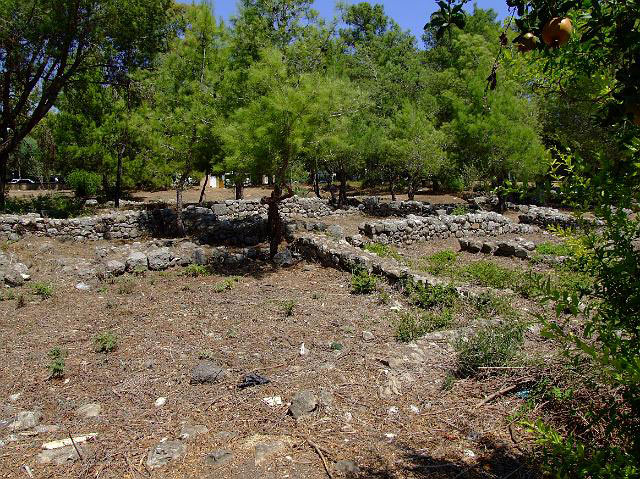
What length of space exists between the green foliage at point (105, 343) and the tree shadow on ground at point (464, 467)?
14.0 ft

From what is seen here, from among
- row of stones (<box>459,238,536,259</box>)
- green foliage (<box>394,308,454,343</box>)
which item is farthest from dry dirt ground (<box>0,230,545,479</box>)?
row of stones (<box>459,238,536,259</box>)

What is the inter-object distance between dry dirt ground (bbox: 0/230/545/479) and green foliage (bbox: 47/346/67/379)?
0.07 m

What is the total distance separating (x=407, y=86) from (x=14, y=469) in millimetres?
29233

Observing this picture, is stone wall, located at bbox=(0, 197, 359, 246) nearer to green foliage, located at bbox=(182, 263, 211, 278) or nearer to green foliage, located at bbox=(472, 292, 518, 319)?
green foliage, located at bbox=(182, 263, 211, 278)

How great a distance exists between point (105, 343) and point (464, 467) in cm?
498

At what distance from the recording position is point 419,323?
715 centimetres

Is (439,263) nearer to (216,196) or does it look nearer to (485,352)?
(485,352)

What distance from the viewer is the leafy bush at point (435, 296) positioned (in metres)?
8.12

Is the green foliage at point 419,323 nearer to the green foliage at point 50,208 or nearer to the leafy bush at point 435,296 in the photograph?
the leafy bush at point 435,296

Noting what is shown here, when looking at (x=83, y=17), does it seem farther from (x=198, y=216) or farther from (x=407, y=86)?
(x=407, y=86)

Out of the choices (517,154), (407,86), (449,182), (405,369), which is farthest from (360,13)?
(405,369)

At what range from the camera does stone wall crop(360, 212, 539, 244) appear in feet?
48.9

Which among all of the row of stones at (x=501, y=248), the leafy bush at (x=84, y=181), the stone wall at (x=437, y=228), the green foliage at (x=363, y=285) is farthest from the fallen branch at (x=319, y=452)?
the leafy bush at (x=84, y=181)

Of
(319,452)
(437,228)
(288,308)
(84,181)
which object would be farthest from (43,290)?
(84,181)
